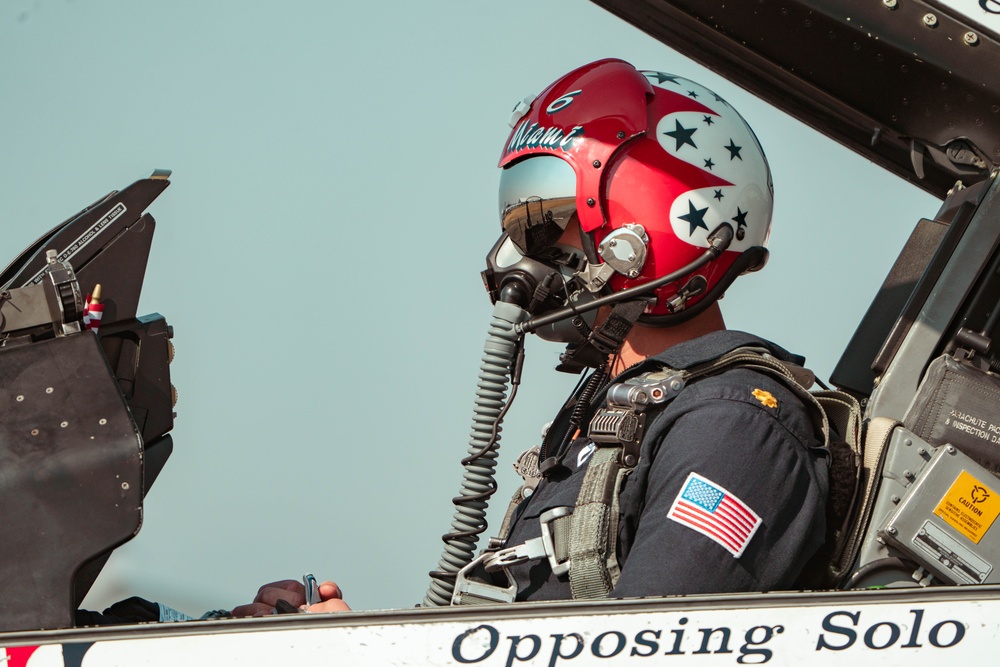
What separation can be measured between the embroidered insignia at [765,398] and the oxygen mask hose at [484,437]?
527mm

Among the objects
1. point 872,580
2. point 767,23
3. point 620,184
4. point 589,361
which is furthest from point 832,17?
point 872,580

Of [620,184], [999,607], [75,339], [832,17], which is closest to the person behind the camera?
[999,607]

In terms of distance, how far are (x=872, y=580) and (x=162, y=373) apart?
3.64 ft

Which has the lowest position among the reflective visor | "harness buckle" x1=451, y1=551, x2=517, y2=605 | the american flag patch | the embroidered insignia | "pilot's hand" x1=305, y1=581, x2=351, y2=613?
"pilot's hand" x1=305, y1=581, x2=351, y2=613

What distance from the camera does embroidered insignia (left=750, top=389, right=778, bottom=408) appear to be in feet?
5.41

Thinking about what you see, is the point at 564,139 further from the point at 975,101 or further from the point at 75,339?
the point at 75,339

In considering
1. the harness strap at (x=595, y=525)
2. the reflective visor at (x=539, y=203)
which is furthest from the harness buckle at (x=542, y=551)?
the reflective visor at (x=539, y=203)

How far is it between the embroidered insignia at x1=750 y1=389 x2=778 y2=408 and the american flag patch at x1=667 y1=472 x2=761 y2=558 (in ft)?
0.56

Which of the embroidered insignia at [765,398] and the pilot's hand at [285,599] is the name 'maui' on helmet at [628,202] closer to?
the embroidered insignia at [765,398]

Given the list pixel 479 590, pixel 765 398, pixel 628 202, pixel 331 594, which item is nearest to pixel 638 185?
pixel 628 202

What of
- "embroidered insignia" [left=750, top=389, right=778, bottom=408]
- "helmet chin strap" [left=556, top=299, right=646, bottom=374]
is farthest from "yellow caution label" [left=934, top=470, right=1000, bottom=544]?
"helmet chin strap" [left=556, top=299, right=646, bottom=374]

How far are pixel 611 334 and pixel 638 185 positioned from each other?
0.91ft

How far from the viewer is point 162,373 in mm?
1647

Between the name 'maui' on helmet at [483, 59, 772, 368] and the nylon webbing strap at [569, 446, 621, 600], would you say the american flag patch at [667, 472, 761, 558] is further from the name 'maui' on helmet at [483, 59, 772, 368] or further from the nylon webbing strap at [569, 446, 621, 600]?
the name 'maui' on helmet at [483, 59, 772, 368]
